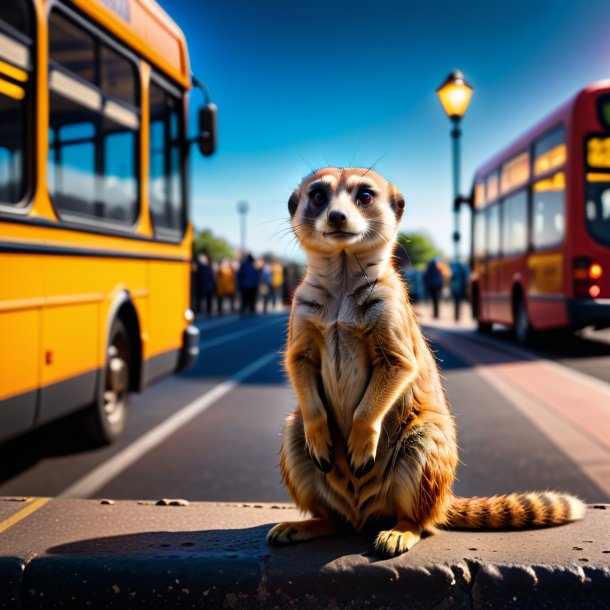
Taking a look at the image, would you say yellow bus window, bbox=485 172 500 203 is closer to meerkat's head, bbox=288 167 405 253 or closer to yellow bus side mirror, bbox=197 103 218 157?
yellow bus side mirror, bbox=197 103 218 157

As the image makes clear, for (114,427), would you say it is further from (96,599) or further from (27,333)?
(96,599)

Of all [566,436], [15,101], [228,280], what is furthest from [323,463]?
[228,280]

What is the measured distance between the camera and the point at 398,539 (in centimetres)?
238

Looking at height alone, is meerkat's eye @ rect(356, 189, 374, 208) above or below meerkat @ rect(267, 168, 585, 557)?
above

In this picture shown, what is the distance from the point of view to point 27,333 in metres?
5.48

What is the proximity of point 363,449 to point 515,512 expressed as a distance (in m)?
0.81

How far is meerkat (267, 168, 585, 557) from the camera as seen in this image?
1.86m

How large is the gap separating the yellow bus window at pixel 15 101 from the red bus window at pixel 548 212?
857 centimetres

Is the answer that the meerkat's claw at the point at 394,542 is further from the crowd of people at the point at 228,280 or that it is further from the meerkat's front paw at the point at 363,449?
the crowd of people at the point at 228,280

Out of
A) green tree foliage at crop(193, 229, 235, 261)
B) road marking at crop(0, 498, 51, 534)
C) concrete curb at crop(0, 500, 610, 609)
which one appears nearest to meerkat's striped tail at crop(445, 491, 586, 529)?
concrete curb at crop(0, 500, 610, 609)

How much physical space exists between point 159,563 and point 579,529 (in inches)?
52.4

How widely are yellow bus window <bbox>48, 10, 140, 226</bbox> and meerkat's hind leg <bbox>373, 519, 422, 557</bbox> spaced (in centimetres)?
425

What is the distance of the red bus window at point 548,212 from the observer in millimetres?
12492

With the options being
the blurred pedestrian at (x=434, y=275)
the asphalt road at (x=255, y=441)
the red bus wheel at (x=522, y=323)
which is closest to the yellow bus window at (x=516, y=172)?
the red bus wheel at (x=522, y=323)
